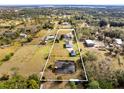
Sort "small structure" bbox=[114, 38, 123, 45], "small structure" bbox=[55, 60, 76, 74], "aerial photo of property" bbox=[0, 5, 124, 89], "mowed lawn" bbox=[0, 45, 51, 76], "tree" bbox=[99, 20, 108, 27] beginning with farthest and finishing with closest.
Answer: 1. "tree" bbox=[99, 20, 108, 27]
2. "small structure" bbox=[114, 38, 123, 45]
3. "mowed lawn" bbox=[0, 45, 51, 76]
4. "small structure" bbox=[55, 60, 76, 74]
5. "aerial photo of property" bbox=[0, 5, 124, 89]

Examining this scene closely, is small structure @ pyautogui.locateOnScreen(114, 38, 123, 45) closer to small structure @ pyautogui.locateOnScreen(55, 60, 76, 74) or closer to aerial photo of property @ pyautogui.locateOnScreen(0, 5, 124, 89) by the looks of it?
aerial photo of property @ pyautogui.locateOnScreen(0, 5, 124, 89)

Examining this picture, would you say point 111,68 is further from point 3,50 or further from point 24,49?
point 3,50

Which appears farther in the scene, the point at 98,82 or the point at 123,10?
the point at 123,10

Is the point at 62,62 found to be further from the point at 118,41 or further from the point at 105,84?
the point at 118,41

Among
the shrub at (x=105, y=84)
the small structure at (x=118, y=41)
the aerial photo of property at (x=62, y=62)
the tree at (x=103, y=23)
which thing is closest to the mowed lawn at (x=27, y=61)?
the aerial photo of property at (x=62, y=62)

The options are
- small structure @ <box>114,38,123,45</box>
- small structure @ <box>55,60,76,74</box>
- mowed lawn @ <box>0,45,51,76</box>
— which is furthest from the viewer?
small structure @ <box>114,38,123,45</box>

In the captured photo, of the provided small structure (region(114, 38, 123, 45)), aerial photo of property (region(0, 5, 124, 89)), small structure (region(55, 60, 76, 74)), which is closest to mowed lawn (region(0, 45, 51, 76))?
aerial photo of property (region(0, 5, 124, 89))

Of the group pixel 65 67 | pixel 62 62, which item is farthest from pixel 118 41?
pixel 65 67

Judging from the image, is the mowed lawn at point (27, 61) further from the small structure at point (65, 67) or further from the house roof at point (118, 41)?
the house roof at point (118, 41)

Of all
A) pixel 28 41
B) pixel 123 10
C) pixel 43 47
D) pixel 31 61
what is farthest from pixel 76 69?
pixel 123 10
